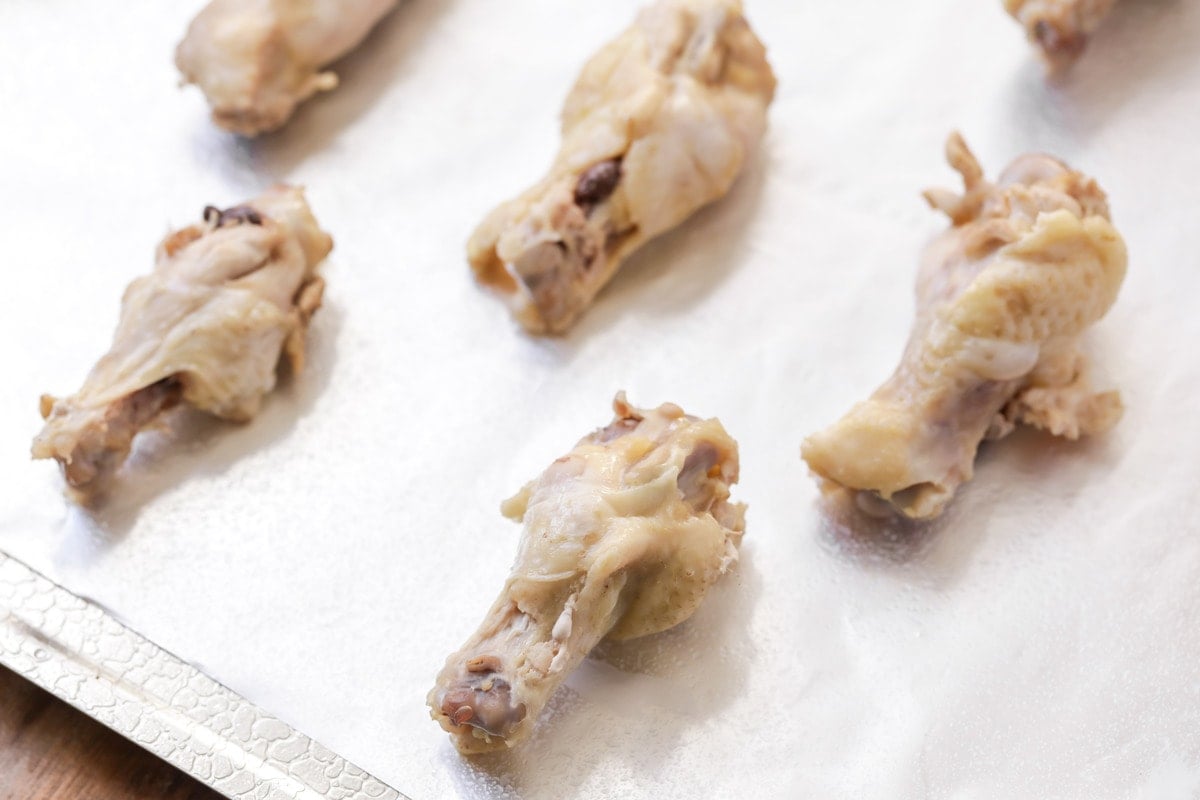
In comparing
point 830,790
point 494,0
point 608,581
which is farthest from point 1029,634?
point 494,0

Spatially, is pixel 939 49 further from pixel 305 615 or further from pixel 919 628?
pixel 305 615

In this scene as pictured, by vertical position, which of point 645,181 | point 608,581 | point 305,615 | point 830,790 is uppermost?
point 645,181

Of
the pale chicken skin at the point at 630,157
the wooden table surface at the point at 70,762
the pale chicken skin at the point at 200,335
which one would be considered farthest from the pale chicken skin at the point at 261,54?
the wooden table surface at the point at 70,762

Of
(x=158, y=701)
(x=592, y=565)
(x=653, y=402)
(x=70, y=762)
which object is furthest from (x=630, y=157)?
(x=70, y=762)

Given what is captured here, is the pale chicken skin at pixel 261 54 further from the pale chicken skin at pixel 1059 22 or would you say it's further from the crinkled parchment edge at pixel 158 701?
the pale chicken skin at pixel 1059 22

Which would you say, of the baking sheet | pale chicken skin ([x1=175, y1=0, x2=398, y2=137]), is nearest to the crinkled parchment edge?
the baking sheet
